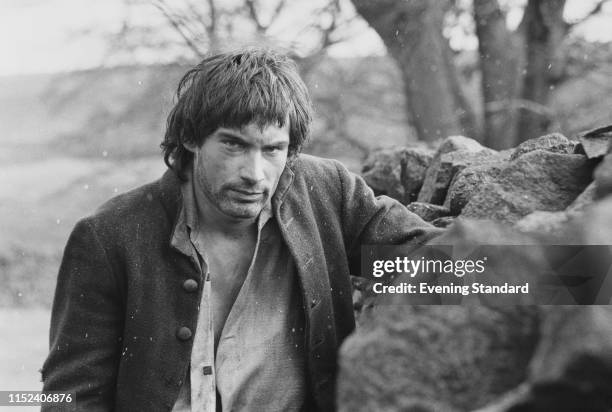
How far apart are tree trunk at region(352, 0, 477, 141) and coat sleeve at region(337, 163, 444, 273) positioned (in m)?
6.19

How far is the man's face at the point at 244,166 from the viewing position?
107 inches

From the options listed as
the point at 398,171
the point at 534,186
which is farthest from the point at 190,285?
the point at 398,171

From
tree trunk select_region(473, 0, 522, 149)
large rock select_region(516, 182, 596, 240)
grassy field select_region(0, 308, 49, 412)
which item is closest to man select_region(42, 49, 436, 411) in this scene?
large rock select_region(516, 182, 596, 240)

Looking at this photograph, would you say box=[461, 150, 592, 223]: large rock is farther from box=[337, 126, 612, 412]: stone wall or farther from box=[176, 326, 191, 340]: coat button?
box=[176, 326, 191, 340]: coat button

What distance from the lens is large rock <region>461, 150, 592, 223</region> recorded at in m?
2.60


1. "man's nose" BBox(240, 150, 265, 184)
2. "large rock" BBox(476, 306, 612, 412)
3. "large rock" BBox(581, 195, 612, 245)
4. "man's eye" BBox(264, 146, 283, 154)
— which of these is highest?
"man's eye" BBox(264, 146, 283, 154)

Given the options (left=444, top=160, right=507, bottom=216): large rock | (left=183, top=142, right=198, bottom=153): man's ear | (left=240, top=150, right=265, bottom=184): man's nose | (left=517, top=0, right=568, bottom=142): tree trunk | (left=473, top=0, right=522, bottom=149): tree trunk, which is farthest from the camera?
(left=473, top=0, right=522, bottom=149): tree trunk

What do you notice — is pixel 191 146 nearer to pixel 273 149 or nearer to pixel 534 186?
pixel 273 149

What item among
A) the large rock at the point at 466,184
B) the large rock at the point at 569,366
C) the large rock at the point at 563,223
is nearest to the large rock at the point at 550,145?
the large rock at the point at 466,184

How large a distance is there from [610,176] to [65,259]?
1.83m

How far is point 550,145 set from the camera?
122 inches

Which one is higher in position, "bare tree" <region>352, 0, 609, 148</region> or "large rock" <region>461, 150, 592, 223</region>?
"bare tree" <region>352, 0, 609, 148</region>

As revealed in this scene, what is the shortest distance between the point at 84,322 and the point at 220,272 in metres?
0.51

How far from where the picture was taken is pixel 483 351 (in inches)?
67.4
